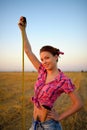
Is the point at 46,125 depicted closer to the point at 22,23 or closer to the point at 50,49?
the point at 50,49

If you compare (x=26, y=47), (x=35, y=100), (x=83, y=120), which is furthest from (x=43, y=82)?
(x=83, y=120)

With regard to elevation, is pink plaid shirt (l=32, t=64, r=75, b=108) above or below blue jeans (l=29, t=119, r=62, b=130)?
above

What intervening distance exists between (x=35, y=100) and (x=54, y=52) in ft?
1.66

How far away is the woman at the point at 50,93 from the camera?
2424 mm

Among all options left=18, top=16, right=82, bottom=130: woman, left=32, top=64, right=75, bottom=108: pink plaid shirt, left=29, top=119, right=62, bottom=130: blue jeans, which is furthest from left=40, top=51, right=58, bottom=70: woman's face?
left=29, top=119, right=62, bottom=130: blue jeans

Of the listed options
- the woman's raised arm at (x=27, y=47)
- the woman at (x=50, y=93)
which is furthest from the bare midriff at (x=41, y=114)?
the woman's raised arm at (x=27, y=47)

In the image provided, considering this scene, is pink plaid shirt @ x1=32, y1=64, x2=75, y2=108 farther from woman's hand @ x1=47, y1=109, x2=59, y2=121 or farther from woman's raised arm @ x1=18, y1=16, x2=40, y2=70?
woman's raised arm @ x1=18, y1=16, x2=40, y2=70

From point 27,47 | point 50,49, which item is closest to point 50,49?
point 50,49

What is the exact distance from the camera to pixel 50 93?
8.00 ft

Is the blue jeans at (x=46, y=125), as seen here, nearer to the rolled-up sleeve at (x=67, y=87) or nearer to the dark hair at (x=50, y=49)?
the rolled-up sleeve at (x=67, y=87)

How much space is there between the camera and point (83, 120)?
6.41m

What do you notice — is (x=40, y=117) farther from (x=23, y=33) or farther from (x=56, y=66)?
(x=23, y=33)

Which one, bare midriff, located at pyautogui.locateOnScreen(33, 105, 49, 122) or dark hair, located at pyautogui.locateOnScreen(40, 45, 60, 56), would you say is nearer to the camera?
bare midriff, located at pyautogui.locateOnScreen(33, 105, 49, 122)

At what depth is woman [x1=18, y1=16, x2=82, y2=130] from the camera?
2.42 m
